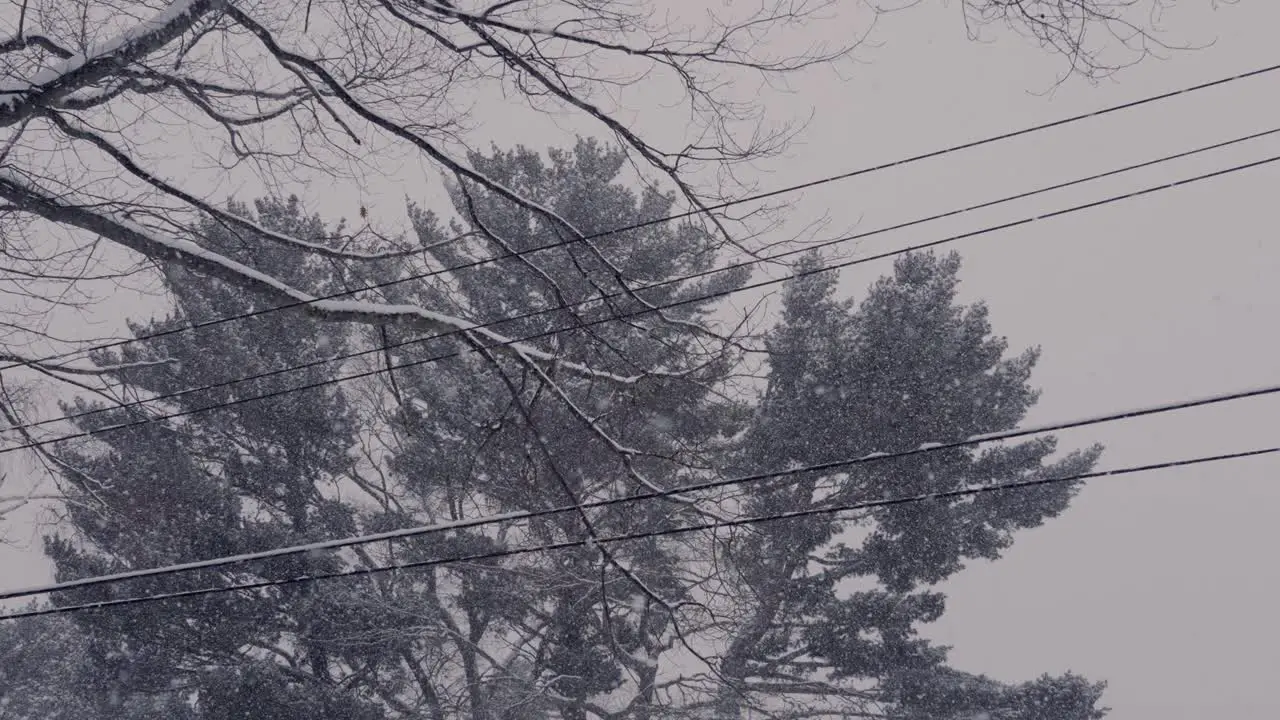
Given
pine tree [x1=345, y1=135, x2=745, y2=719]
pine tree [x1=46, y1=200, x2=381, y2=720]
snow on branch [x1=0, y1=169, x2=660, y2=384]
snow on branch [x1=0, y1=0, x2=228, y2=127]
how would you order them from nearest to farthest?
snow on branch [x1=0, y1=0, x2=228, y2=127]
snow on branch [x1=0, y1=169, x2=660, y2=384]
pine tree [x1=345, y1=135, x2=745, y2=719]
pine tree [x1=46, y1=200, x2=381, y2=720]

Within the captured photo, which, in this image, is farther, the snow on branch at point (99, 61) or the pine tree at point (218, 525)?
the pine tree at point (218, 525)

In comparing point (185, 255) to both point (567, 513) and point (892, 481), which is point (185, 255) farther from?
point (892, 481)

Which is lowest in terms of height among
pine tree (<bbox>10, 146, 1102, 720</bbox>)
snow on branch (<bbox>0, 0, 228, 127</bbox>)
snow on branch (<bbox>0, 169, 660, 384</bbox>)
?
snow on branch (<bbox>0, 169, 660, 384</bbox>)

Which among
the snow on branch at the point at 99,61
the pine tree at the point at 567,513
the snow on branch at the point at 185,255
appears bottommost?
the snow on branch at the point at 185,255

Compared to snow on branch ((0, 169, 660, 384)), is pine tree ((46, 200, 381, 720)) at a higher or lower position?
higher

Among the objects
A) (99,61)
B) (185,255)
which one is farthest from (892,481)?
A: (99,61)

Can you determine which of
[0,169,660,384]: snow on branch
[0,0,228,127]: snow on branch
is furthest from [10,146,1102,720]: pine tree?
[0,0,228,127]: snow on branch

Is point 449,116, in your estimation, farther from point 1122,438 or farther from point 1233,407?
point 1233,407

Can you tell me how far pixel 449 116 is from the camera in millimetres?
4539

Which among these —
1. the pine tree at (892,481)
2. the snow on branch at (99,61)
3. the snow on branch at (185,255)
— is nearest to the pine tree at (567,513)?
the pine tree at (892,481)

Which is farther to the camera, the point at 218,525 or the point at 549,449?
the point at 218,525

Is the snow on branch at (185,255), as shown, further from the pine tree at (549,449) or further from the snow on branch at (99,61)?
the pine tree at (549,449)

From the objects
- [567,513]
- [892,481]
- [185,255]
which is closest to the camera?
[185,255]

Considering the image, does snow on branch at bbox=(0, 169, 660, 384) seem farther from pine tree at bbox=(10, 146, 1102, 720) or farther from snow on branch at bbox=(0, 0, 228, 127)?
pine tree at bbox=(10, 146, 1102, 720)
